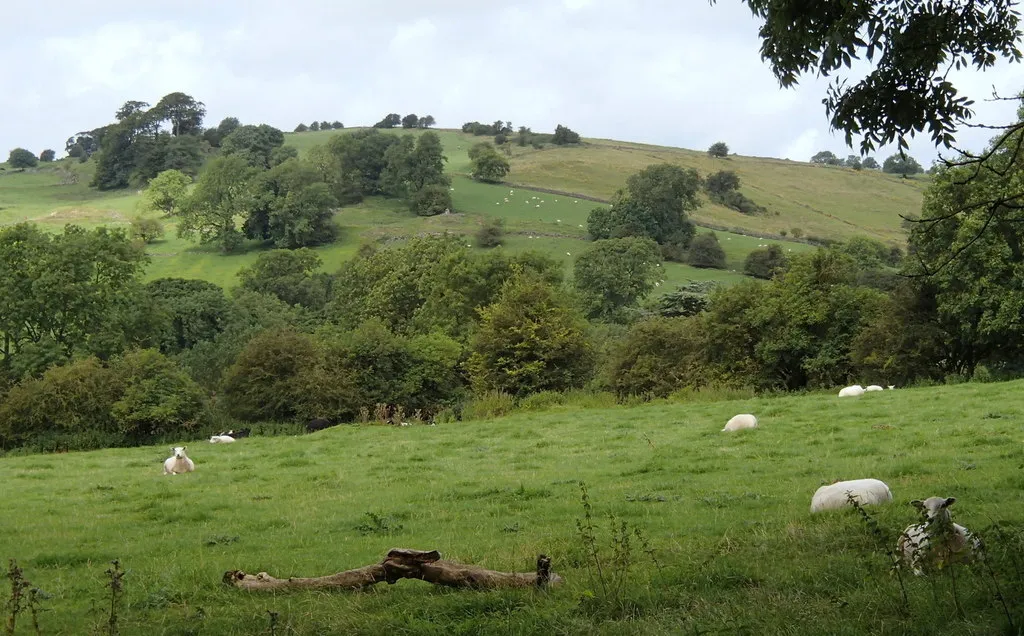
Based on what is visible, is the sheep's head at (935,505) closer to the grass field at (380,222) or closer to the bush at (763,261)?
the grass field at (380,222)

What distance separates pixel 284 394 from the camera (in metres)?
42.1

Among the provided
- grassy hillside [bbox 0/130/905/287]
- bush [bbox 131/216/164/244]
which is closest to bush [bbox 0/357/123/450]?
grassy hillside [bbox 0/130/905/287]

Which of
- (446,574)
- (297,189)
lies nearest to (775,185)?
(297,189)

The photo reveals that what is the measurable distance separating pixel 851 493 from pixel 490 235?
9383 centimetres

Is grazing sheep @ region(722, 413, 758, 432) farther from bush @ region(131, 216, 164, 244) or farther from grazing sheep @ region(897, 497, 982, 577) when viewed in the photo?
bush @ region(131, 216, 164, 244)

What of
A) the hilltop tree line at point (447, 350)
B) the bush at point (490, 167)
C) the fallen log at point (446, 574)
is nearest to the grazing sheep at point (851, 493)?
the fallen log at point (446, 574)

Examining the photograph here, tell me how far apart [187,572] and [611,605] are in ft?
15.8

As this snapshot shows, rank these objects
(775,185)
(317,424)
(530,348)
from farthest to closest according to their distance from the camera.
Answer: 1. (775,185)
2. (530,348)
3. (317,424)

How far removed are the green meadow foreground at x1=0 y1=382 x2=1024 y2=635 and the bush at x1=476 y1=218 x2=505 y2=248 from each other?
77.6 metres

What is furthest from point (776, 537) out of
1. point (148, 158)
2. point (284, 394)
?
point (148, 158)

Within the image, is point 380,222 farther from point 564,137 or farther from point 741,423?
point 741,423

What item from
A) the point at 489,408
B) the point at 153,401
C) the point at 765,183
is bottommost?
the point at 153,401

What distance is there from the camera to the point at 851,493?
10539 millimetres

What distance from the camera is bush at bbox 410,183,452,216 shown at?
123125mm
